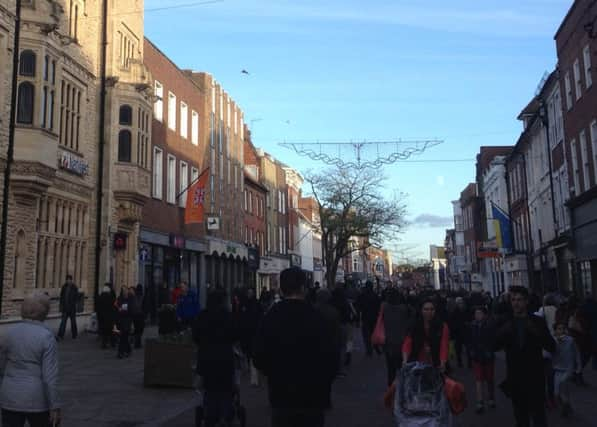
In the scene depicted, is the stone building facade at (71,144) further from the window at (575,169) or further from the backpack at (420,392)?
the window at (575,169)

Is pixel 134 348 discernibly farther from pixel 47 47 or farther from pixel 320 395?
pixel 320 395

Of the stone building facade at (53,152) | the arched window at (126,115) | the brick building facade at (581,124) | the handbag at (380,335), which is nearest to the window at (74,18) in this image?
the stone building facade at (53,152)

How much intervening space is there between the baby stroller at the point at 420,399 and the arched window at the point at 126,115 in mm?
21020

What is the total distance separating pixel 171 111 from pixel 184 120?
187 cm

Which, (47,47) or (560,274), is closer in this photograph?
(47,47)

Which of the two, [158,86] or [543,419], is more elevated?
[158,86]

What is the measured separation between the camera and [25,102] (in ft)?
61.1

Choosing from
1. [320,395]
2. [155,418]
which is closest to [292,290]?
[320,395]

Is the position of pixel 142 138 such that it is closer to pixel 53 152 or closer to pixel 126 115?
pixel 126 115

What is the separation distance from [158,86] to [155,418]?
23.1 metres

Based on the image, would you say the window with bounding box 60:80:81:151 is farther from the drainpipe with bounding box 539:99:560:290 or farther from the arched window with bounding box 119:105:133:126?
the drainpipe with bounding box 539:99:560:290

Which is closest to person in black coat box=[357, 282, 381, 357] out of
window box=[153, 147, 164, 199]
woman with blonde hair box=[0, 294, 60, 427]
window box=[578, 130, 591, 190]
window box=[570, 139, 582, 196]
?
window box=[578, 130, 591, 190]

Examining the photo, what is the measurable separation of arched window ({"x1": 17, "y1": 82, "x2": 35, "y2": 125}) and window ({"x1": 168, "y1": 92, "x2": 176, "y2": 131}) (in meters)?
12.5

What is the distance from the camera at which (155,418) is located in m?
9.09
